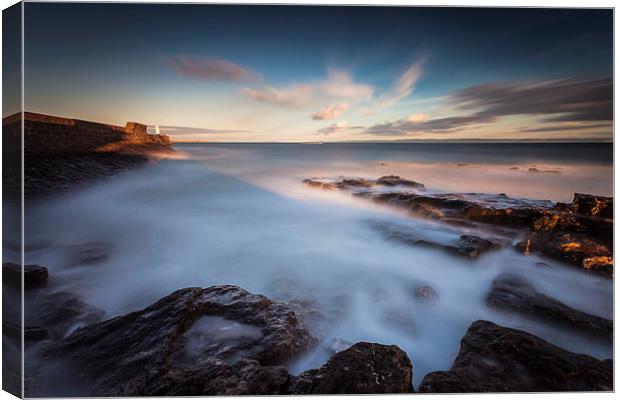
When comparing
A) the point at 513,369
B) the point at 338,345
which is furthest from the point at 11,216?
the point at 513,369

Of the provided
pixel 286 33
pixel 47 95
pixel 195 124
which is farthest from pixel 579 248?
pixel 47 95

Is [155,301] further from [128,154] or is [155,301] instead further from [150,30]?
[150,30]

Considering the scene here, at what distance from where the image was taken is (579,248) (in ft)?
8.63

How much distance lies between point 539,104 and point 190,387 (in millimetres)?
3249

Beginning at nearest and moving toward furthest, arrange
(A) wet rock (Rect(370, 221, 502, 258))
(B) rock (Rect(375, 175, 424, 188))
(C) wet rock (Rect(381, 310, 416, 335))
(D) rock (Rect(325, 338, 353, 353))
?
(D) rock (Rect(325, 338, 353, 353)) < (C) wet rock (Rect(381, 310, 416, 335)) < (A) wet rock (Rect(370, 221, 502, 258)) < (B) rock (Rect(375, 175, 424, 188))

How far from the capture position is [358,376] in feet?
6.91

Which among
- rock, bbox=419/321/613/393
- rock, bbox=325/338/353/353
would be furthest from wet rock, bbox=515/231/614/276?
rock, bbox=325/338/353/353

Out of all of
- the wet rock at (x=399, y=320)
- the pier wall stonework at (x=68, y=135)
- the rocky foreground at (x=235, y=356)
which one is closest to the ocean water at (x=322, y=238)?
the wet rock at (x=399, y=320)

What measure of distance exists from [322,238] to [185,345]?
4.07ft

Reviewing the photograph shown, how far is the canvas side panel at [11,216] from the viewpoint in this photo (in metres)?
2.27

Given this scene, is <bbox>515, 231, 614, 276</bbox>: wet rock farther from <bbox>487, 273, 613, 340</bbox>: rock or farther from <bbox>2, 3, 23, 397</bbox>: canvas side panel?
<bbox>2, 3, 23, 397</bbox>: canvas side panel

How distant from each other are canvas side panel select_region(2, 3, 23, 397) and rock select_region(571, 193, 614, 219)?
410cm

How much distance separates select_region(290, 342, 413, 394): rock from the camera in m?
2.09

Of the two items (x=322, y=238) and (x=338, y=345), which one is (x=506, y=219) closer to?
(x=322, y=238)
